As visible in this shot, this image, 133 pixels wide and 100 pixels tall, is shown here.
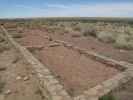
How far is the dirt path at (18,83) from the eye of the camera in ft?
13.9

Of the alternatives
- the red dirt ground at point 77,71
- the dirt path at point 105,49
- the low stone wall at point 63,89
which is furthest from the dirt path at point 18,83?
the dirt path at point 105,49

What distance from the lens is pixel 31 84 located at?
16.0 feet

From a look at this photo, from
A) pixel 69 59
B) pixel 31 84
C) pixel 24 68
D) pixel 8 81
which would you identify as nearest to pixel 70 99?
pixel 31 84

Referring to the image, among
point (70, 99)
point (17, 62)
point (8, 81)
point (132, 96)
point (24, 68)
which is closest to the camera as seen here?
point (70, 99)

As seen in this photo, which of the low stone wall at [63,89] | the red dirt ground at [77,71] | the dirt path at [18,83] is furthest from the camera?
the red dirt ground at [77,71]

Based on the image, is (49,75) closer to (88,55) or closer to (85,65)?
(85,65)

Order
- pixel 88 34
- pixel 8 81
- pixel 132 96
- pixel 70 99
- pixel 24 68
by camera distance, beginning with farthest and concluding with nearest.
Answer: pixel 88 34
pixel 24 68
pixel 8 81
pixel 132 96
pixel 70 99

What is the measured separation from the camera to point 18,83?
197 inches

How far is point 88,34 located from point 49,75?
10.9 metres

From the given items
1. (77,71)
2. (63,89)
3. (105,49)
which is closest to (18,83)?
(63,89)

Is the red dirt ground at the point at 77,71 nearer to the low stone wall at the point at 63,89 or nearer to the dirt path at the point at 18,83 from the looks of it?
the low stone wall at the point at 63,89

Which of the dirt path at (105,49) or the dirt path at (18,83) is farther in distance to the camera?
the dirt path at (105,49)

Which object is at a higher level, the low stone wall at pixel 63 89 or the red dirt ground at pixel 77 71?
the low stone wall at pixel 63 89

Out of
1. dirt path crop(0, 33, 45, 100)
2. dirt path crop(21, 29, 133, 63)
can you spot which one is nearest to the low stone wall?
dirt path crop(0, 33, 45, 100)
